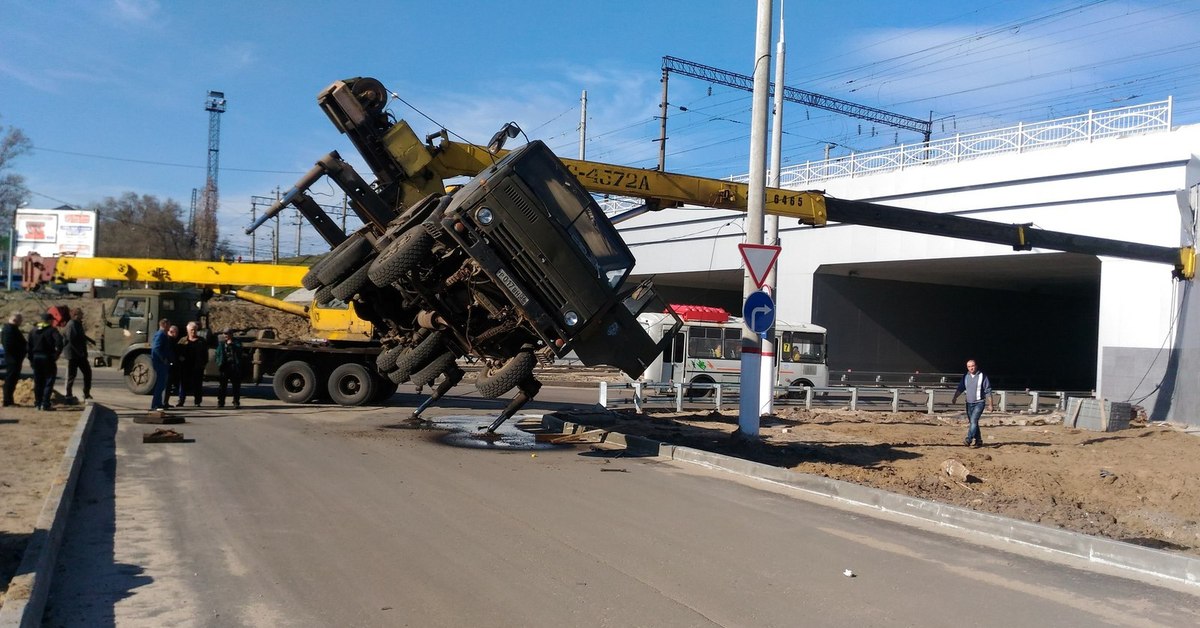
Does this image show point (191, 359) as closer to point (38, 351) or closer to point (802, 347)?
point (38, 351)

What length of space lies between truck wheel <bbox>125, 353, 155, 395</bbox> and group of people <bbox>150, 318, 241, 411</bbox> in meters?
1.60

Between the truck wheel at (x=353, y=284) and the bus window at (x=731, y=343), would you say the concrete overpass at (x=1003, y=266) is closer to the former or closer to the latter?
the bus window at (x=731, y=343)

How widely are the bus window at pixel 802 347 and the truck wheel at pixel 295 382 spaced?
13.8m

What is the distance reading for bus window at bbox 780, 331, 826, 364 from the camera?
2581 cm

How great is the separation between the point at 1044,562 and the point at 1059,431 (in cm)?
1269

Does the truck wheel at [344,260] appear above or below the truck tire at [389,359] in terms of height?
above

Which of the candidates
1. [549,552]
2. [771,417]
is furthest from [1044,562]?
[771,417]

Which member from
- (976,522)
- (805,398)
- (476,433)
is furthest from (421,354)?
(805,398)

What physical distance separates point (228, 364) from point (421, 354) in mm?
6521

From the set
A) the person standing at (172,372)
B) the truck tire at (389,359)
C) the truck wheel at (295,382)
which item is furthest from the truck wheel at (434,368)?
the truck wheel at (295,382)

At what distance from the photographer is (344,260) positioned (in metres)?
12.0

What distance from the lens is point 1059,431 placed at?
60.0ft

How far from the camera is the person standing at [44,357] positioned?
13.9 m

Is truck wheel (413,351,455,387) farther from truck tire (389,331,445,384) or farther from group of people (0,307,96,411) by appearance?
group of people (0,307,96,411)
